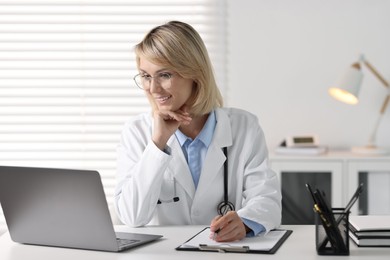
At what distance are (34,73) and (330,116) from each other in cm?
187

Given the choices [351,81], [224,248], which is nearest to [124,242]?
[224,248]

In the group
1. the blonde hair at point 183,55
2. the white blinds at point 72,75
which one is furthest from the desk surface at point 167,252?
the white blinds at point 72,75

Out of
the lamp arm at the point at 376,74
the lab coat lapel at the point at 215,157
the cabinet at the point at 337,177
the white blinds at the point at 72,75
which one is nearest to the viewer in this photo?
the lab coat lapel at the point at 215,157

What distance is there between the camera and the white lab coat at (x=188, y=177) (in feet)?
8.50

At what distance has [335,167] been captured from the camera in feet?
13.8

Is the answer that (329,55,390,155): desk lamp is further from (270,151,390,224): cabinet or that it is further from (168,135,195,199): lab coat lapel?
(168,135,195,199): lab coat lapel

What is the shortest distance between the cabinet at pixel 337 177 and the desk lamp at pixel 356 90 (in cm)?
12

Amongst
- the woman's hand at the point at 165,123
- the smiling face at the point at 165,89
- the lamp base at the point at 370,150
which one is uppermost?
the smiling face at the point at 165,89

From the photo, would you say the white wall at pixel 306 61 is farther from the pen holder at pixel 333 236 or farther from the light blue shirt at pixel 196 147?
the pen holder at pixel 333 236

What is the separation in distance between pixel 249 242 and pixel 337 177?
201 centimetres

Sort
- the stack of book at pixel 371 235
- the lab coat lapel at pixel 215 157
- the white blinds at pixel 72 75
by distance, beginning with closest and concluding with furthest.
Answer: the stack of book at pixel 371 235 < the lab coat lapel at pixel 215 157 < the white blinds at pixel 72 75

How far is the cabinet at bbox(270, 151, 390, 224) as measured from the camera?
13.8 ft

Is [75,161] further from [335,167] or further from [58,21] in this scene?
[335,167]

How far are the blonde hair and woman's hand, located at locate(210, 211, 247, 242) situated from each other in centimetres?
62
